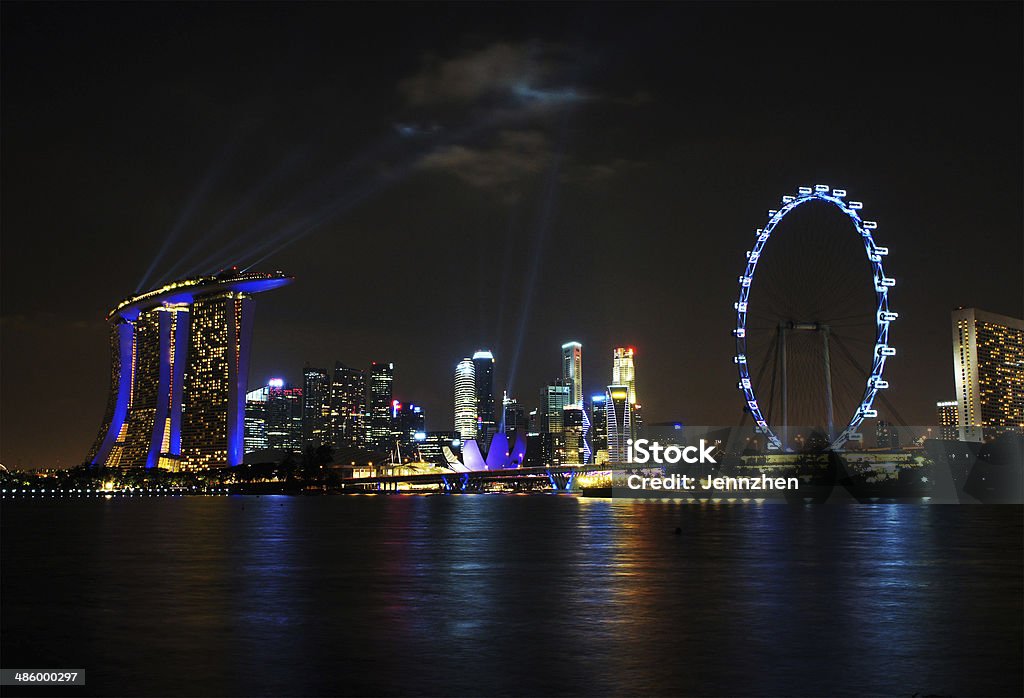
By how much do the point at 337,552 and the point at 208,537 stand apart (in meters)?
16.6

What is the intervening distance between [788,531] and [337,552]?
31.6 metres

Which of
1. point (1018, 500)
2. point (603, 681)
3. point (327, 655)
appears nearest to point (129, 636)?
point (327, 655)

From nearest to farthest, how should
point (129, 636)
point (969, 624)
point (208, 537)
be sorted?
point (129, 636) → point (969, 624) → point (208, 537)

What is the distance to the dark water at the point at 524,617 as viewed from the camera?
23.0m

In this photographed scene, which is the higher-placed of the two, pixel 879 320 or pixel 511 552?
pixel 879 320

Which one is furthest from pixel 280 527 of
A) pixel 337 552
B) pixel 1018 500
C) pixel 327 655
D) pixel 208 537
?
pixel 1018 500

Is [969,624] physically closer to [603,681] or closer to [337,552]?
[603,681]

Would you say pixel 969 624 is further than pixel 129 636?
Yes

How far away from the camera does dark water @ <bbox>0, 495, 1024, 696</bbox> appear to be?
2297 cm

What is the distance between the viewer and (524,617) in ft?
102

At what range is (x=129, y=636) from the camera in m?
27.8

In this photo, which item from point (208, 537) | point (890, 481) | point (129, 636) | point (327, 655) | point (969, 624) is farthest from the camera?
point (890, 481)

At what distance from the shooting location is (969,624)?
3020 centimetres

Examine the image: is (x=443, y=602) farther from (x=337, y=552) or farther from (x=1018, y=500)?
(x=1018, y=500)
